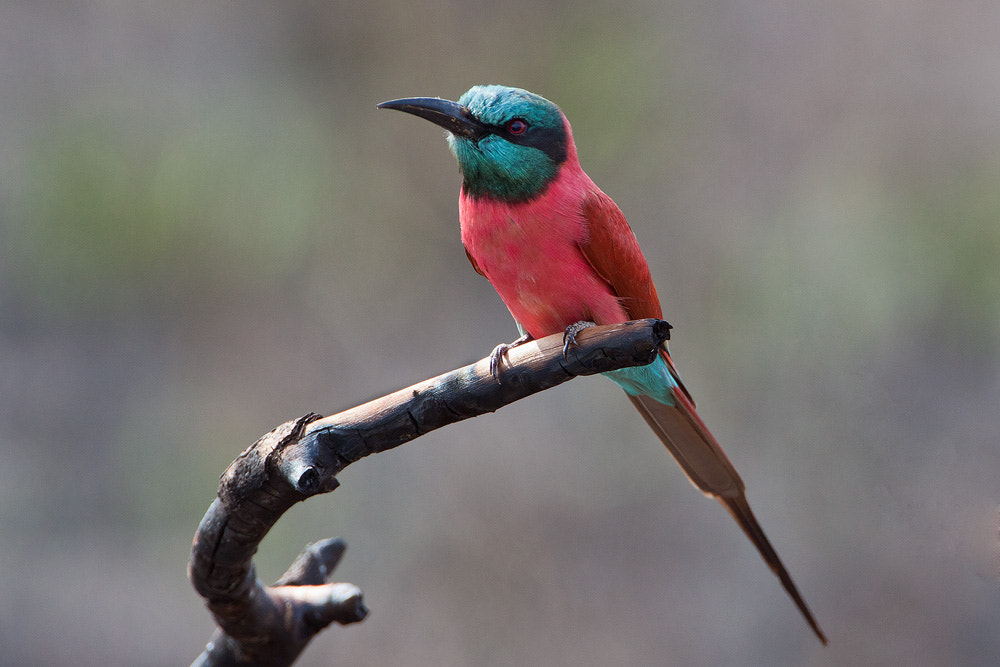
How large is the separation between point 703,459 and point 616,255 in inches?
16.6

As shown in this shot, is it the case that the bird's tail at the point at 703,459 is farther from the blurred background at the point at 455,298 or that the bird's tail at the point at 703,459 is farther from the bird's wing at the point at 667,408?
the blurred background at the point at 455,298

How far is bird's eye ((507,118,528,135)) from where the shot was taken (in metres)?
1.37

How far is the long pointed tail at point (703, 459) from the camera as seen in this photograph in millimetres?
1515

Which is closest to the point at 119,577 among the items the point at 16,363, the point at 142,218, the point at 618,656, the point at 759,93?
the point at 16,363

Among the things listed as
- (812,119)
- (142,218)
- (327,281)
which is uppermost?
(142,218)

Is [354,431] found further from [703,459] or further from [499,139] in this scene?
[703,459]

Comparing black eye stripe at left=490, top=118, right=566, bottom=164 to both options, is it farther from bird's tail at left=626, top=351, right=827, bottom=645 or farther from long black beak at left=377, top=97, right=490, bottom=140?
bird's tail at left=626, top=351, right=827, bottom=645

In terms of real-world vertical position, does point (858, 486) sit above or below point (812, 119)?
below

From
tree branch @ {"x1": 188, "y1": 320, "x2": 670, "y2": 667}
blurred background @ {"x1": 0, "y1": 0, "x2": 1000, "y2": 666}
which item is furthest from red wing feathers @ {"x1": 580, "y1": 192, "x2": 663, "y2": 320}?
blurred background @ {"x1": 0, "y1": 0, "x2": 1000, "y2": 666}

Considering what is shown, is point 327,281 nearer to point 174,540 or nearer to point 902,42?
point 174,540

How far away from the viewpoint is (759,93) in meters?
3.05

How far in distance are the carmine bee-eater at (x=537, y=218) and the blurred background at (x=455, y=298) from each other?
5.19 ft

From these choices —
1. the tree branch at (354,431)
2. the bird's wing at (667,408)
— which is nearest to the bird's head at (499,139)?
the bird's wing at (667,408)

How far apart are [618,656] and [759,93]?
2023 mm
